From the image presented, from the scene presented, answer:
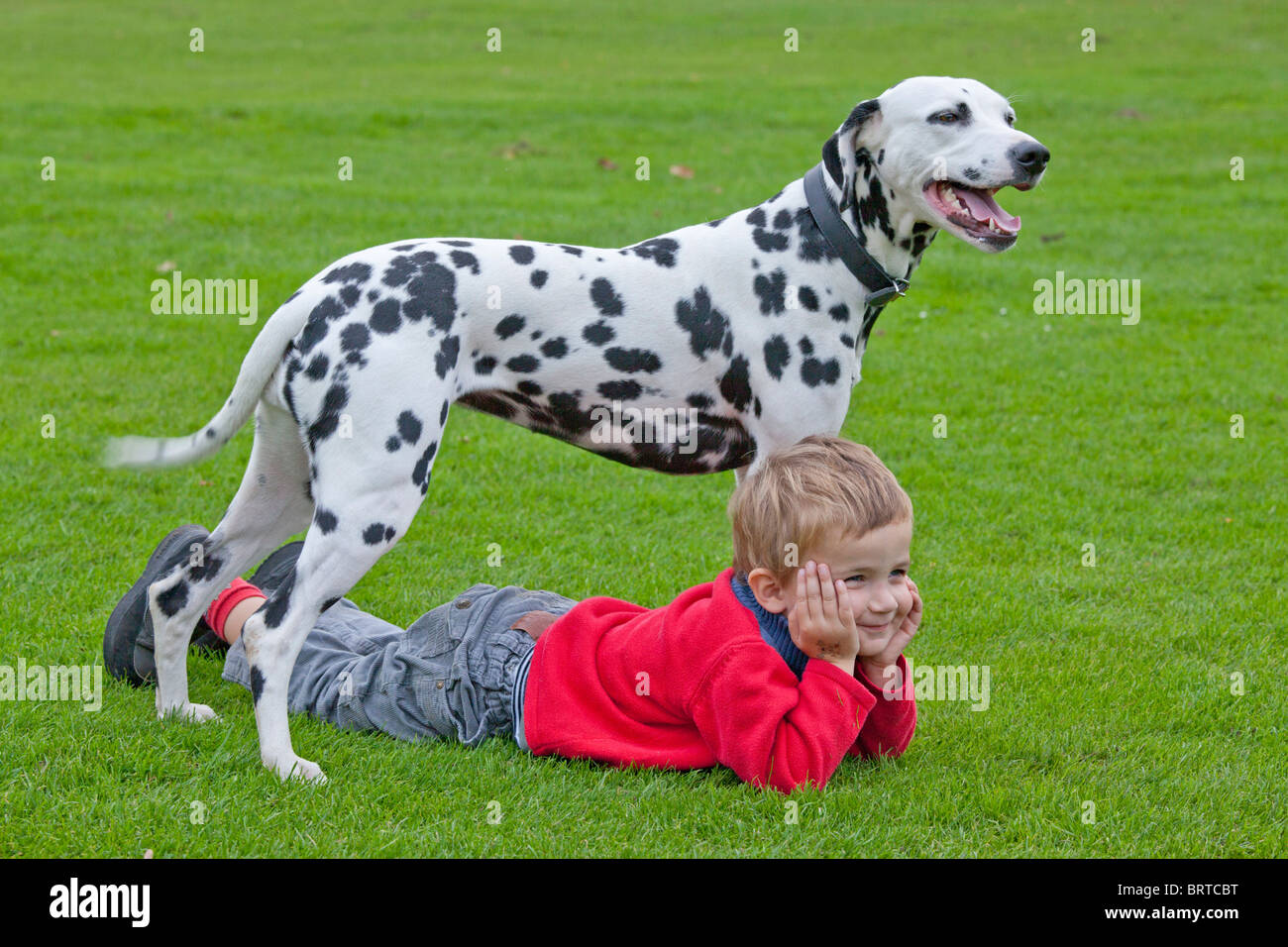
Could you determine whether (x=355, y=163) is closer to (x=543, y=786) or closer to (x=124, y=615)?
(x=124, y=615)

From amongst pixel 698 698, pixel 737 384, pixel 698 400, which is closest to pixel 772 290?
pixel 737 384

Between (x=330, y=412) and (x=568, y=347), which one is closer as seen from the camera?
(x=330, y=412)

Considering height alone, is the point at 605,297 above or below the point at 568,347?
above

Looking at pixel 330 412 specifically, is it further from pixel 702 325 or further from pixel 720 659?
pixel 720 659

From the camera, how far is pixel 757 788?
3.91 m

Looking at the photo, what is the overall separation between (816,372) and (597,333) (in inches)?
29.1

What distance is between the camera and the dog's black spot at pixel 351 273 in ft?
13.7

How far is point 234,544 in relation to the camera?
14.8 ft

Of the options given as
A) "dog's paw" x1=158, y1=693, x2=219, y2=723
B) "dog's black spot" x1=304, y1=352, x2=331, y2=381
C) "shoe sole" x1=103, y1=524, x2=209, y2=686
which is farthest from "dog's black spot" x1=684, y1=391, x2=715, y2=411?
"dog's paw" x1=158, y1=693, x2=219, y2=723

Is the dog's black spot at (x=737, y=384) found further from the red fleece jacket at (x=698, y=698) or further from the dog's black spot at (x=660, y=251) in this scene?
the red fleece jacket at (x=698, y=698)

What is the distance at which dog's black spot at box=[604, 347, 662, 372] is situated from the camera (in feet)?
14.4

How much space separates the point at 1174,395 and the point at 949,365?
1506mm

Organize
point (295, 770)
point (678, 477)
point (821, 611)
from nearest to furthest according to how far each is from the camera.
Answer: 1. point (821, 611)
2. point (295, 770)
3. point (678, 477)

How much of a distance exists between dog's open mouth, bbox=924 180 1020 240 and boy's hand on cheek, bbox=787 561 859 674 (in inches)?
56.6
